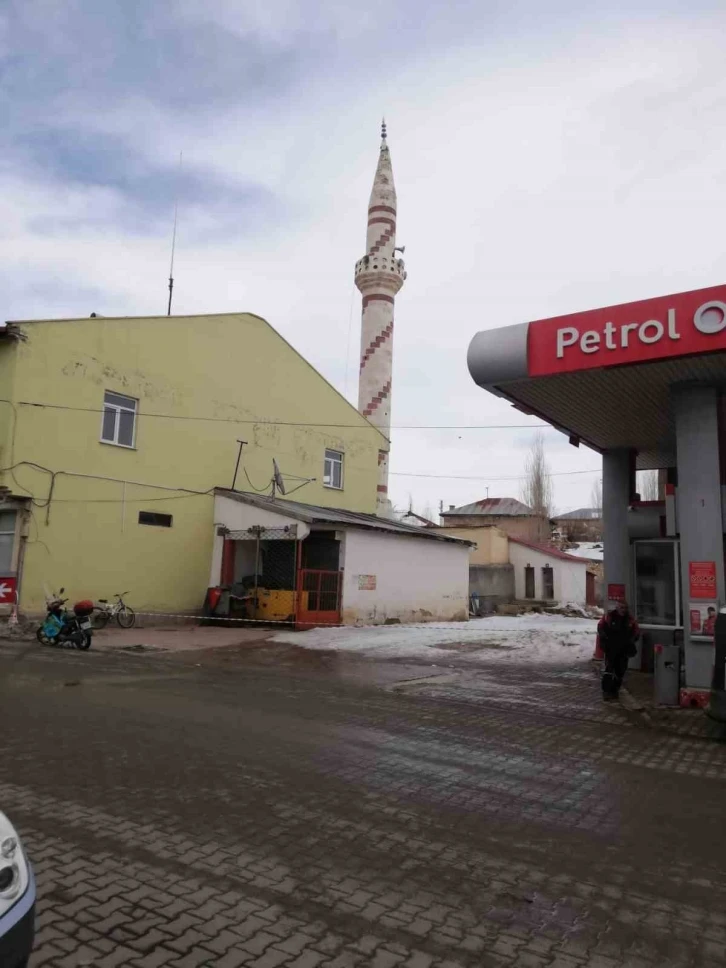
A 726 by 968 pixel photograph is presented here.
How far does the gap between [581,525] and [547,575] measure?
2606cm

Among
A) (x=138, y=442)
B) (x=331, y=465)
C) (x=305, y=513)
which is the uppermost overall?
(x=331, y=465)

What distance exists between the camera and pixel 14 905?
8.00 ft

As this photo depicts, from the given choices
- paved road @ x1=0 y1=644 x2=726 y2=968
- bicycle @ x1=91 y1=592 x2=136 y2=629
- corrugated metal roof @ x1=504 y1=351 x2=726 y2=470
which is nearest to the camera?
paved road @ x1=0 y1=644 x2=726 y2=968

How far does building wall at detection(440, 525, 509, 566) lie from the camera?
4059cm

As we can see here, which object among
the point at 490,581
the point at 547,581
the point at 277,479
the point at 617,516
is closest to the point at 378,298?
the point at 490,581

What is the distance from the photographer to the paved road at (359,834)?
3338 mm

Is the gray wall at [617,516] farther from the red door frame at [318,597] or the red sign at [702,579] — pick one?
the red door frame at [318,597]

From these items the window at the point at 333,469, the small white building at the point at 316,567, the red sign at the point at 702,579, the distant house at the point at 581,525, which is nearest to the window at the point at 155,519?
the small white building at the point at 316,567

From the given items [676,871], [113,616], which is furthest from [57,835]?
[113,616]

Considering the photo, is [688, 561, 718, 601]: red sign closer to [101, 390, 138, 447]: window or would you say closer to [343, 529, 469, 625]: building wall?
[343, 529, 469, 625]: building wall

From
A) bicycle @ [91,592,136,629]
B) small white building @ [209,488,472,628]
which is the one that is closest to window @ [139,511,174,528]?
small white building @ [209,488,472,628]

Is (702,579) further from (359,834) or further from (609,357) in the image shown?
(359,834)

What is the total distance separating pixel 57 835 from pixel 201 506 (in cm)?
1935

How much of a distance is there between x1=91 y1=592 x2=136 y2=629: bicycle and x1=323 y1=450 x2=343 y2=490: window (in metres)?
10.7
